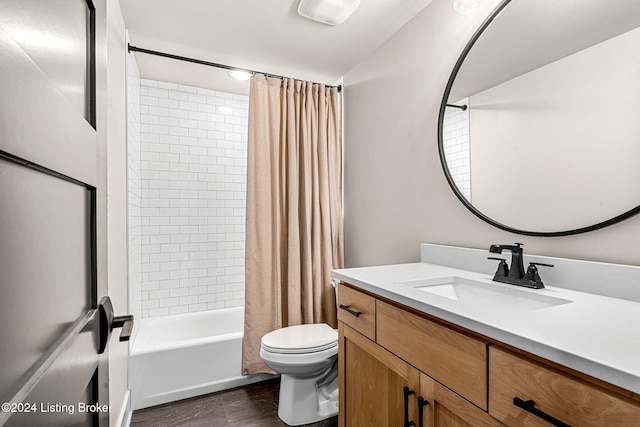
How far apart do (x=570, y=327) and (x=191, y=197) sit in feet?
9.28

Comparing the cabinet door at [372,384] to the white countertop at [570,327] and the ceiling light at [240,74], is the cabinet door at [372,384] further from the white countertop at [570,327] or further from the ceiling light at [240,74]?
the ceiling light at [240,74]

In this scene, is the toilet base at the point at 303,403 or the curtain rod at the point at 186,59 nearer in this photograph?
the toilet base at the point at 303,403

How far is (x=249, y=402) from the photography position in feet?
6.76

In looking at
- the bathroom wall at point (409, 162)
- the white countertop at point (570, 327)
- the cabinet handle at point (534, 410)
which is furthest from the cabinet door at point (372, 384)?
the bathroom wall at point (409, 162)

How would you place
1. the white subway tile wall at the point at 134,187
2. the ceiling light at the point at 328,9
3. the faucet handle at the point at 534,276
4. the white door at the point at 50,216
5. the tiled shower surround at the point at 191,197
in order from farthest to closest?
the tiled shower surround at the point at 191,197 < the white subway tile wall at the point at 134,187 < the ceiling light at the point at 328,9 < the faucet handle at the point at 534,276 < the white door at the point at 50,216

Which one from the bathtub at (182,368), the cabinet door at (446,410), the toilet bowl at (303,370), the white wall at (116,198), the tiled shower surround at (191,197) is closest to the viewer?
the cabinet door at (446,410)

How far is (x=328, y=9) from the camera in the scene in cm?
173

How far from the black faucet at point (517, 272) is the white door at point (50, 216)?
4.20 ft

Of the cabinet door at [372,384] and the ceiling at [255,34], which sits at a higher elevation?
the ceiling at [255,34]

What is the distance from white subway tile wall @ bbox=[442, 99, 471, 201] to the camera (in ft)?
5.16

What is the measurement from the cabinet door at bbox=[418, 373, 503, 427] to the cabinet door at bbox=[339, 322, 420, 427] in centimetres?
5

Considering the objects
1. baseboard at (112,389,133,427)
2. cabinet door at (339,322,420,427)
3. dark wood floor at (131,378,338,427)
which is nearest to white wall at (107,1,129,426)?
baseboard at (112,389,133,427)

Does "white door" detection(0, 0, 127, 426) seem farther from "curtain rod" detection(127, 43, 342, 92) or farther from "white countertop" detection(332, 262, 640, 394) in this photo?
"curtain rod" detection(127, 43, 342, 92)

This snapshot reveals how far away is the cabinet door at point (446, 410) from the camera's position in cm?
81
